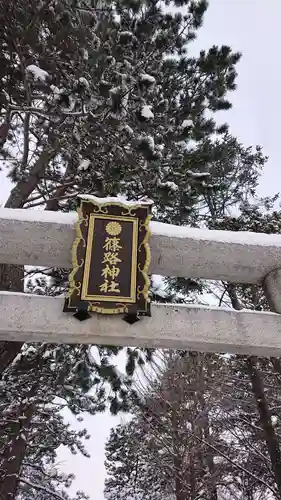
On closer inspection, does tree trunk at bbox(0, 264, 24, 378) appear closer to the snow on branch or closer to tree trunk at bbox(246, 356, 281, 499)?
the snow on branch

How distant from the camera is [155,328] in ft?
8.56

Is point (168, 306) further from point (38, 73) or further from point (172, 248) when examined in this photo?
point (38, 73)

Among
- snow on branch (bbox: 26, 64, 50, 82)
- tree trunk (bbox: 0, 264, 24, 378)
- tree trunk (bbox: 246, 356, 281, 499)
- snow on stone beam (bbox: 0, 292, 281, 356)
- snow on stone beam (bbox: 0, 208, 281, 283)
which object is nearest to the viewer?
snow on stone beam (bbox: 0, 292, 281, 356)

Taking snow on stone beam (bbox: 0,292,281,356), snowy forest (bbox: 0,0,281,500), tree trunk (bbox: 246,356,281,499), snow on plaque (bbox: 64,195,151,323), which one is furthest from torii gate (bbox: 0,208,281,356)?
tree trunk (bbox: 246,356,281,499)

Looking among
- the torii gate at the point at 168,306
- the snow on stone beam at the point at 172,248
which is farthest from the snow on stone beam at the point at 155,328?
the snow on stone beam at the point at 172,248

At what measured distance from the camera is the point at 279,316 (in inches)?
114

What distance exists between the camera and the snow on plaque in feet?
8.36

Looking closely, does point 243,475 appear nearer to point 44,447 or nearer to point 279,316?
point 44,447

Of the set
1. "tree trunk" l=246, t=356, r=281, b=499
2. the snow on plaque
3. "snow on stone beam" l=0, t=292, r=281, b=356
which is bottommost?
"snow on stone beam" l=0, t=292, r=281, b=356

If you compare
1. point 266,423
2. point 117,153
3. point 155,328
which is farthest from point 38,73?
point 266,423

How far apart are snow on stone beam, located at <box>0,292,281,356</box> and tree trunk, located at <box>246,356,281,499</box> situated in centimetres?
446

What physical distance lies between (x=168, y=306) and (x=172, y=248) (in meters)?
0.43

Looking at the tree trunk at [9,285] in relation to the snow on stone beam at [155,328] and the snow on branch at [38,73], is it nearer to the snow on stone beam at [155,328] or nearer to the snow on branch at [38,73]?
the snow on branch at [38,73]

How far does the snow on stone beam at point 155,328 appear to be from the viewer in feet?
8.26
